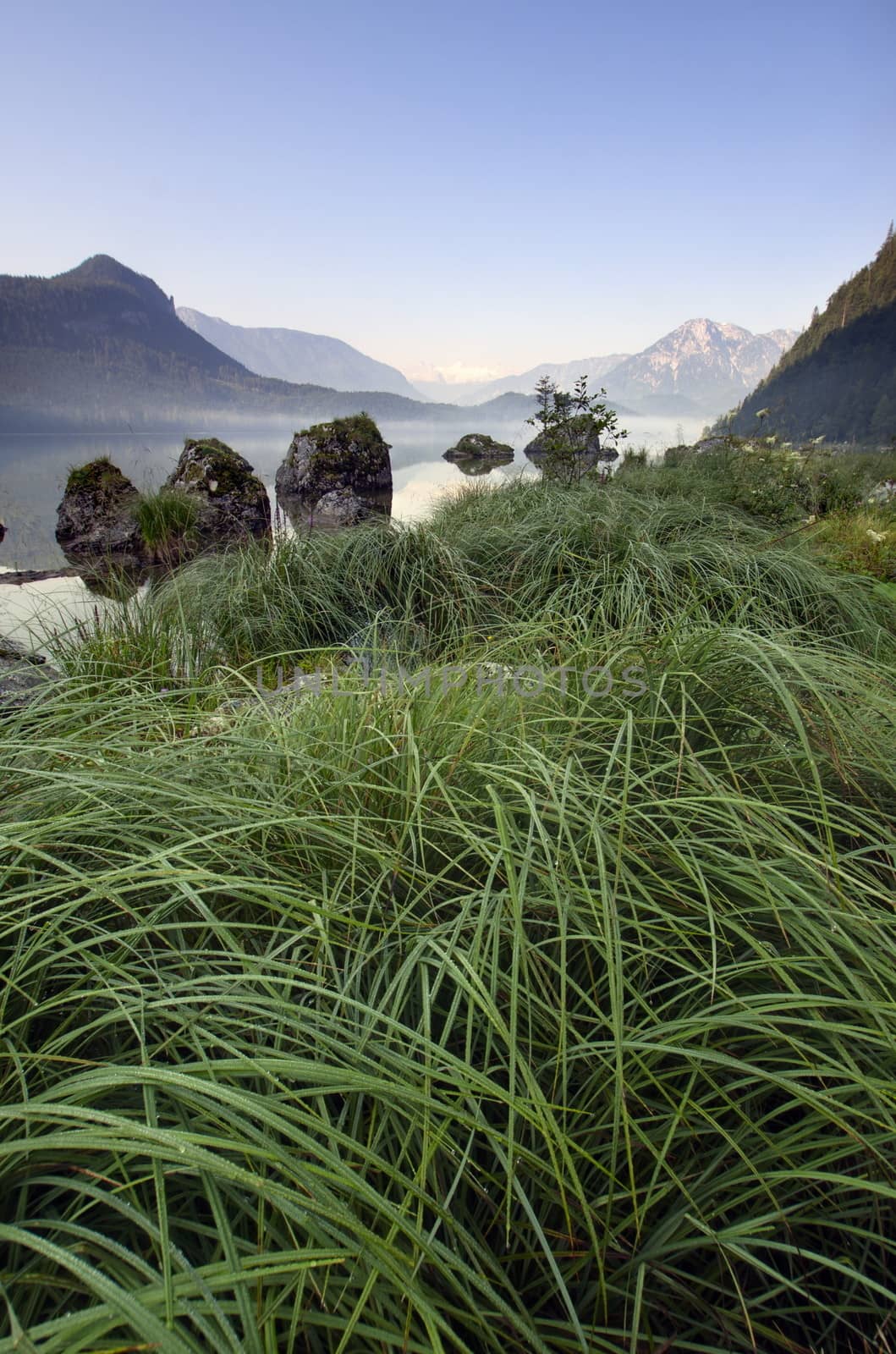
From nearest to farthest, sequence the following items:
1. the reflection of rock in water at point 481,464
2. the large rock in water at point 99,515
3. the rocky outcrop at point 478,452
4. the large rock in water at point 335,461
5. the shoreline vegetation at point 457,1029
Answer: the shoreline vegetation at point 457,1029 < the large rock in water at point 99,515 < the large rock in water at point 335,461 < the reflection of rock in water at point 481,464 < the rocky outcrop at point 478,452

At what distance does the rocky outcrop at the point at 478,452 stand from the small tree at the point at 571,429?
16.8 metres

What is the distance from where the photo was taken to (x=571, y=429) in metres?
7.06

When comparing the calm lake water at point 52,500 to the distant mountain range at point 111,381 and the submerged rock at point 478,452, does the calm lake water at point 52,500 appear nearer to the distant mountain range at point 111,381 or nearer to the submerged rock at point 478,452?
the submerged rock at point 478,452

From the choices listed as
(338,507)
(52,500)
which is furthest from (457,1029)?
(52,500)

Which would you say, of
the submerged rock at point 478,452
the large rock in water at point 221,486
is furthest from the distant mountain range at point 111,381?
the large rock in water at point 221,486

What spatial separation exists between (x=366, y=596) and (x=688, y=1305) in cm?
334

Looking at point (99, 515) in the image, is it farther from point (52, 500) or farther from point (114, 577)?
point (114, 577)

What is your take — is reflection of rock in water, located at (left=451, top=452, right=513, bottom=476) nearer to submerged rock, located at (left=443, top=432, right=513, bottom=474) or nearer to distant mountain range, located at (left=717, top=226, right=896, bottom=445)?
submerged rock, located at (left=443, top=432, right=513, bottom=474)

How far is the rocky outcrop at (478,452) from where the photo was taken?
24266mm

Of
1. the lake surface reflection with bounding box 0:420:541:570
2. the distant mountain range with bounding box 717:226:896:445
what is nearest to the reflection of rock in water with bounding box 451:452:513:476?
the lake surface reflection with bounding box 0:420:541:570

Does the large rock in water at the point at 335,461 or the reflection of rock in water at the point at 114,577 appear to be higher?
the large rock in water at the point at 335,461

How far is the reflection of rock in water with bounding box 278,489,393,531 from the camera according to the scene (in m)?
9.69

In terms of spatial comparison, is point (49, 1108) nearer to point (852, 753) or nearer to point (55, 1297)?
point (55, 1297)

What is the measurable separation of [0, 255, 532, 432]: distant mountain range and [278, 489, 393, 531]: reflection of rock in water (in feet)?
237
